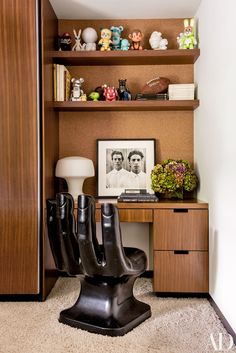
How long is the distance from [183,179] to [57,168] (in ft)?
3.48

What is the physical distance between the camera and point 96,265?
2250 millimetres

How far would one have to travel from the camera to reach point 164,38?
11.1 feet

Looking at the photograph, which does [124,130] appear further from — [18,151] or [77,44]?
[18,151]

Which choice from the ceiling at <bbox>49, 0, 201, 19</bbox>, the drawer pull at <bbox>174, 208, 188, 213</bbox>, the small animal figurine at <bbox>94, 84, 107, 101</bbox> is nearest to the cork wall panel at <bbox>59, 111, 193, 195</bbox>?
the small animal figurine at <bbox>94, 84, 107, 101</bbox>

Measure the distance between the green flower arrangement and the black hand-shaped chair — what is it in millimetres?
780

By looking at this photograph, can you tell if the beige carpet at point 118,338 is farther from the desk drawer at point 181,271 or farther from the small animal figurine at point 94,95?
the small animal figurine at point 94,95

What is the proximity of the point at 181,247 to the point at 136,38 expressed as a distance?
5.93 feet

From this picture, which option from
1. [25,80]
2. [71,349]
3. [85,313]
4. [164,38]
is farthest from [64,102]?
[71,349]

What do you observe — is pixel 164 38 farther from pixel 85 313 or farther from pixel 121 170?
pixel 85 313

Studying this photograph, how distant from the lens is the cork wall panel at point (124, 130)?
344cm

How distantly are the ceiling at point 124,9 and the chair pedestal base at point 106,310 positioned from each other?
2180 millimetres

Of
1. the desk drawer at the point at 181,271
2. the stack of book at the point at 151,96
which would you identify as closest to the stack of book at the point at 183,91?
the stack of book at the point at 151,96

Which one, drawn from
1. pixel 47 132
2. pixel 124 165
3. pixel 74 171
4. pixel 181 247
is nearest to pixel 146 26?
pixel 124 165

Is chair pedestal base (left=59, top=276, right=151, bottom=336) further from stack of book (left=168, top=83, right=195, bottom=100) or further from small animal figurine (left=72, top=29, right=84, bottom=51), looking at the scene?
small animal figurine (left=72, top=29, right=84, bottom=51)
